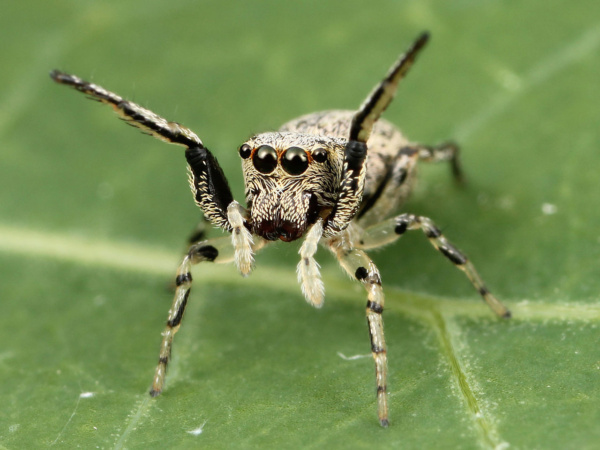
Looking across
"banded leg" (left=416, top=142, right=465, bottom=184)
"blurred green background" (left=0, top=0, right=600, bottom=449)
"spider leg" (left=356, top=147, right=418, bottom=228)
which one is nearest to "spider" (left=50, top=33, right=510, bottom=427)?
"spider leg" (left=356, top=147, right=418, bottom=228)

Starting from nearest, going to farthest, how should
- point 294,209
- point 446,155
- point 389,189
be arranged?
point 294,209
point 389,189
point 446,155

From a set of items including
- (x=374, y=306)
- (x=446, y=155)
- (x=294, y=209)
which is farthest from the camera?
(x=446, y=155)

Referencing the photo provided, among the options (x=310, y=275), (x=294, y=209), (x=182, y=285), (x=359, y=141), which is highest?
(x=359, y=141)

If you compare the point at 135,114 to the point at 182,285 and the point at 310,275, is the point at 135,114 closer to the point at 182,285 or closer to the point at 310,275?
the point at 182,285

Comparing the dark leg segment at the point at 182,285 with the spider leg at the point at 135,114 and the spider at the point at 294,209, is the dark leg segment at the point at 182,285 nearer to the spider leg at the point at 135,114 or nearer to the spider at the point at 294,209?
the spider at the point at 294,209

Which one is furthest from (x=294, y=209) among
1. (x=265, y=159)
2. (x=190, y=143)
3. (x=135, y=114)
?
(x=135, y=114)

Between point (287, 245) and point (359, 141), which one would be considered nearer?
point (359, 141)

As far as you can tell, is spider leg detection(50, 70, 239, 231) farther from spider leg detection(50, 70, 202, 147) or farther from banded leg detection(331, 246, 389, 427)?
banded leg detection(331, 246, 389, 427)
